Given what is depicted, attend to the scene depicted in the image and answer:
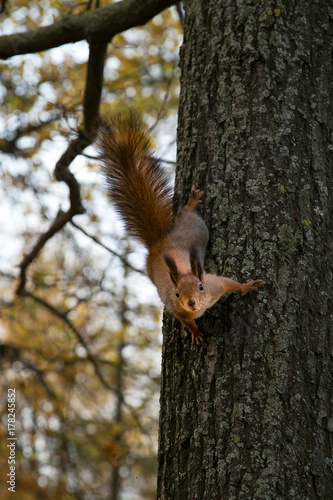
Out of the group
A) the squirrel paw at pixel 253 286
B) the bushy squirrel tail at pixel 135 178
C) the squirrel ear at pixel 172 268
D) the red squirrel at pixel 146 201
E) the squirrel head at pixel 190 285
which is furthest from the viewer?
the bushy squirrel tail at pixel 135 178

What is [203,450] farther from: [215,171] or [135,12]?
[135,12]

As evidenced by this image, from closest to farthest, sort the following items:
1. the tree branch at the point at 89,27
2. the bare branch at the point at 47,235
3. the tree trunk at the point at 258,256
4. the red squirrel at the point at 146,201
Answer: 1. the tree trunk at the point at 258,256
2. the red squirrel at the point at 146,201
3. the tree branch at the point at 89,27
4. the bare branch at the point at 47,235

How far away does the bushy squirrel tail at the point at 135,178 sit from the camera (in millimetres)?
2223

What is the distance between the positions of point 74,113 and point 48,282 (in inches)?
92.0

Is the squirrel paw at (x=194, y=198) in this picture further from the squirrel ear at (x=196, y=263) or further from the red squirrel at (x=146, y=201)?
the squirrel ear at (x=196, y=263)

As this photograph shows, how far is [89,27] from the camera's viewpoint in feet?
8.29

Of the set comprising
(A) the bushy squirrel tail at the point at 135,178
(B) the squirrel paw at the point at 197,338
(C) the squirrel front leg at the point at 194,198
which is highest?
(A) the bushy squirrel tail at the point at 135,178

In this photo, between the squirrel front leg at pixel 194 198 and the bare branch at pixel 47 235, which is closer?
the squirrel front leg at pixel 194 198

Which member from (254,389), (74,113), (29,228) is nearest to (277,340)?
(254,389)

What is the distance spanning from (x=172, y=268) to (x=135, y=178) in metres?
0.53

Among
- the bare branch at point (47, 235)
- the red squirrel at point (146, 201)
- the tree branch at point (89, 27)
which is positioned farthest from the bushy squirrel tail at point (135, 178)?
the bare branch at point (47, 235)

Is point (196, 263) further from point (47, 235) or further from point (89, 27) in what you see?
point (47, 235)

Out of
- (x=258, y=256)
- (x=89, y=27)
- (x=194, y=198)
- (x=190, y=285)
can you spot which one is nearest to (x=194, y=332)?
(x=190, y=285)

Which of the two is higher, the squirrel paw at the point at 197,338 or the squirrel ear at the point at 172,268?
the squirrel ear at the point at 172,268
